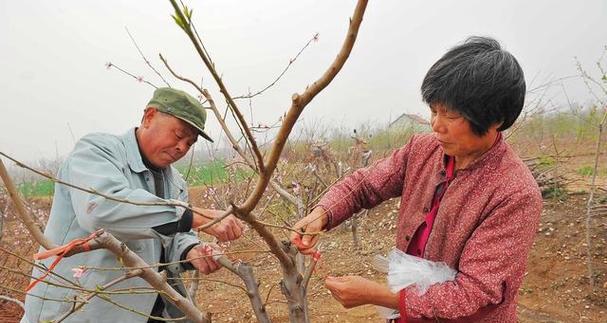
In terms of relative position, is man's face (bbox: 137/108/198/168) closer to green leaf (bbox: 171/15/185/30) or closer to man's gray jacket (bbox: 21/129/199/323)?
man's gray jacket (bbox: 21/129/199/323)

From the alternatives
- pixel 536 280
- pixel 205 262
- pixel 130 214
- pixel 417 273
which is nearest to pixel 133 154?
pixel 130 214

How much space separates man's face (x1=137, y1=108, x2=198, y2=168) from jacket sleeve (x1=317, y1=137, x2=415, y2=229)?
0.69 m

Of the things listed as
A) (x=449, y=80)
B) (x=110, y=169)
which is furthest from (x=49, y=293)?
(x=449, y=80)

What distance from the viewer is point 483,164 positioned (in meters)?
1.35

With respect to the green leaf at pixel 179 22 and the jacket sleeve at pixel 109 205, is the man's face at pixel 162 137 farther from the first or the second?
the green leaf at pixel 179 22

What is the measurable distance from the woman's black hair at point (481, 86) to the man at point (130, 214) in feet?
2.83

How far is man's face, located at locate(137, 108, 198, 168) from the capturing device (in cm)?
186

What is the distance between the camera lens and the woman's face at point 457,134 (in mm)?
1281

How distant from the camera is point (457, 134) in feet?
4.26

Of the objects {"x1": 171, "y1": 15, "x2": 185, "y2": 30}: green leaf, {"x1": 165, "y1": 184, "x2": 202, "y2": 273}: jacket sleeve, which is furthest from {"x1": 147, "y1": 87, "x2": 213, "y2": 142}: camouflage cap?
{"x1": 171, "y1": 15, "x2": 185, "y2": 30}: green leaf

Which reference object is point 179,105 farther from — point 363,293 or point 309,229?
point 363,293

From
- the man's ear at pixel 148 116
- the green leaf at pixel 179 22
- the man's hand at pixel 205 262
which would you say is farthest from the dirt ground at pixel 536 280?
the green leaf at pixel 179 22

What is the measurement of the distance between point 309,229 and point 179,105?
0.78 m

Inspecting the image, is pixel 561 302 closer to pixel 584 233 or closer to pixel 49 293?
pixel 584 233
